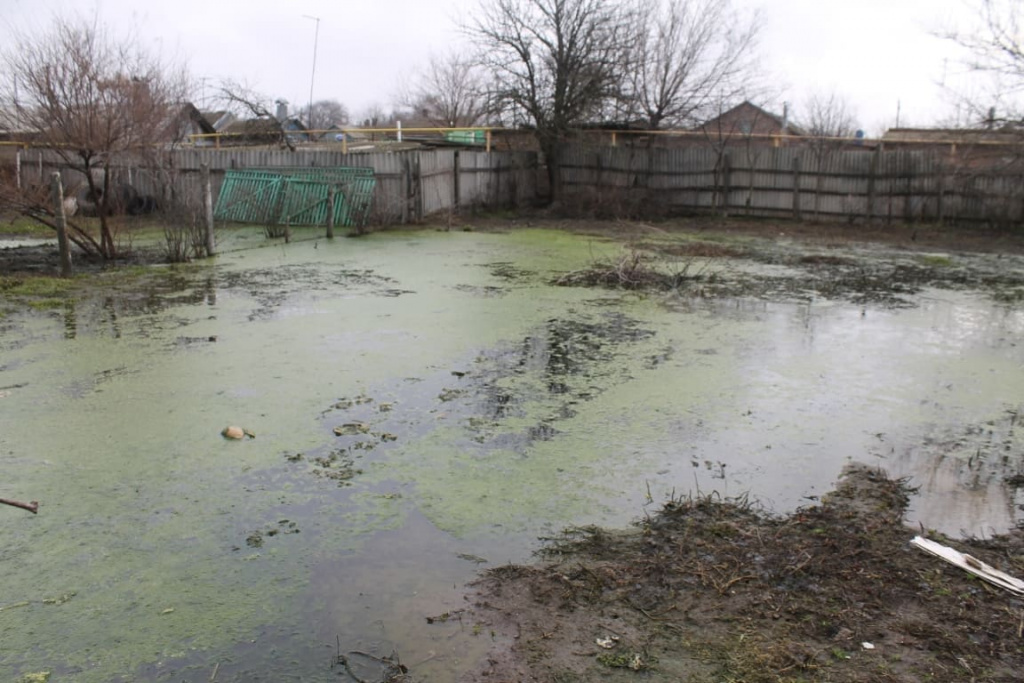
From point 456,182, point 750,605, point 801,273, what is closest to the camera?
point 750,605

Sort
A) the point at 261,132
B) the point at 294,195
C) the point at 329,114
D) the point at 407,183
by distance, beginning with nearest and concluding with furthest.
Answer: the point at 294,195 < the point at 407,183 < the point at 261,132 < the point at 329,114

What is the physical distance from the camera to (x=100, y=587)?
266 centimetres

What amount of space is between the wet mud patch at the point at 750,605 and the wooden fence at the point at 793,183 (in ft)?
43.9

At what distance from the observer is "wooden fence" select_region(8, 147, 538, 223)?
46.6 feet

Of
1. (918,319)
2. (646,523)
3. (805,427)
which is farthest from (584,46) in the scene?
(646,523)

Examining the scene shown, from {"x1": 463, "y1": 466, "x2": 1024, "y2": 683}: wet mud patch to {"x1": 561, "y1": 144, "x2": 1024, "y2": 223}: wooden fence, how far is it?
13.4 metres

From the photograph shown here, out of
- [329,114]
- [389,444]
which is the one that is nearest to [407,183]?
[389,444]

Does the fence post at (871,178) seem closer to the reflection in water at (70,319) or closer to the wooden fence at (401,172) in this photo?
the wooden fence at (401,172)

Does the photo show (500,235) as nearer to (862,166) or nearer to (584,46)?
(584,46)

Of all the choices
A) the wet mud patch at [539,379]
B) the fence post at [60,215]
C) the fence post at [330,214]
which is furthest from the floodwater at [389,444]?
the fence post at [330,214]

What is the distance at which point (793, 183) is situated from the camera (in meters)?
15.6

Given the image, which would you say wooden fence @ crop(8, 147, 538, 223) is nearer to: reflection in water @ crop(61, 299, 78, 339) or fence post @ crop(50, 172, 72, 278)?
fence post @ crop(50, 172, 72, 278)

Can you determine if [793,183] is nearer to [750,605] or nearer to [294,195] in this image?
[294,195]

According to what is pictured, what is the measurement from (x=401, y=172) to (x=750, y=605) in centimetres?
1269
